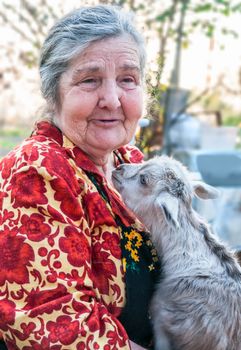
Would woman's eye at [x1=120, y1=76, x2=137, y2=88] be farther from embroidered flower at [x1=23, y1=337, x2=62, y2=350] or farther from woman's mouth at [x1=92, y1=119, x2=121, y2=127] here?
embroidered flower at [x1=23, y1=337, x2=62, y2=350]

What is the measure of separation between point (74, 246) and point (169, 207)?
35.3 inches

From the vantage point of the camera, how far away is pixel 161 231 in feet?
9.78

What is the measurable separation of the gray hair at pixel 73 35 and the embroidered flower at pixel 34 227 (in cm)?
67

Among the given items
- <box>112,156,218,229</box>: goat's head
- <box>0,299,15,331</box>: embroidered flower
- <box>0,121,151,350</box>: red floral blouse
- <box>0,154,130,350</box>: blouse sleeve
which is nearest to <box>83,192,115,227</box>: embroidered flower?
<box>0,121,151,350</box>: red floral blouse

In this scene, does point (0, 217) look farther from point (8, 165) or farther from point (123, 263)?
point (123, 263)

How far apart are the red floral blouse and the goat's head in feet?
2.55

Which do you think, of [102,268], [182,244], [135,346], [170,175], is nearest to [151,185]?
[170,175]

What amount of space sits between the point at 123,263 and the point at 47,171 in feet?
1.73

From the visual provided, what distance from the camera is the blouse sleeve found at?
2.12m

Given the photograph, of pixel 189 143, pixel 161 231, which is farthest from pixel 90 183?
pixel 189 143

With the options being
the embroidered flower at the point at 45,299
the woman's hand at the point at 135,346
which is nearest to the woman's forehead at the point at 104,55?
the embroidered flower at the point at 45,299

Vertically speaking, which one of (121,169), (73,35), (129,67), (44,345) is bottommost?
(44,345)

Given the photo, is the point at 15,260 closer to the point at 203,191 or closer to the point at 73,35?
the point at 73,35

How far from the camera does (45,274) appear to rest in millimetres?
2137
